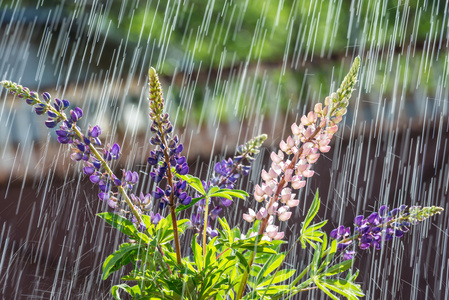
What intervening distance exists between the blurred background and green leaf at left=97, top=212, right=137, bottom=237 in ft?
2.58

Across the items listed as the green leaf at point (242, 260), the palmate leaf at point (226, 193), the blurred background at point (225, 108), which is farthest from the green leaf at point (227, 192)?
the blurred background at point (225, 108)

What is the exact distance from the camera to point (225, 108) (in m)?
4.36

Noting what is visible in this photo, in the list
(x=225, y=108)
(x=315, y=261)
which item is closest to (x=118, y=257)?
(x=315, y=261)

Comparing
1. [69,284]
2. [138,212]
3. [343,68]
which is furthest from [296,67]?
[138,212]

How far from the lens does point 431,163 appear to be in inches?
101

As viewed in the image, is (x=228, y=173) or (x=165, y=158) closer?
(x=165, y=158)

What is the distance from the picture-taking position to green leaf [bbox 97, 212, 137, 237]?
81cm

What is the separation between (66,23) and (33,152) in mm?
3239

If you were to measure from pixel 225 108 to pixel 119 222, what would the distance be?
11.7ft

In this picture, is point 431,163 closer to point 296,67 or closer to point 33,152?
point 296,67

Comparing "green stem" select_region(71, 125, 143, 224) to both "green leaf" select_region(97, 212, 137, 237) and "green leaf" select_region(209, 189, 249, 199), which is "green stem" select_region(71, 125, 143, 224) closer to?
"green leaf" select_region(97, 212, 137, 237)

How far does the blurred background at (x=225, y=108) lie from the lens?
200 cm

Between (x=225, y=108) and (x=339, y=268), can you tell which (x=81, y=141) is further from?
(x=225, y=108)

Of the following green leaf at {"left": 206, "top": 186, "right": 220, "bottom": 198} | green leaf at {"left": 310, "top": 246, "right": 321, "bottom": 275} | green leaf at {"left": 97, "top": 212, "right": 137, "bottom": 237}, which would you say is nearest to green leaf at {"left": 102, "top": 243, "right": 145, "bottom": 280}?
green leaf at {"left": 97, "top": 212, "right": 137, "bottom": 237}
